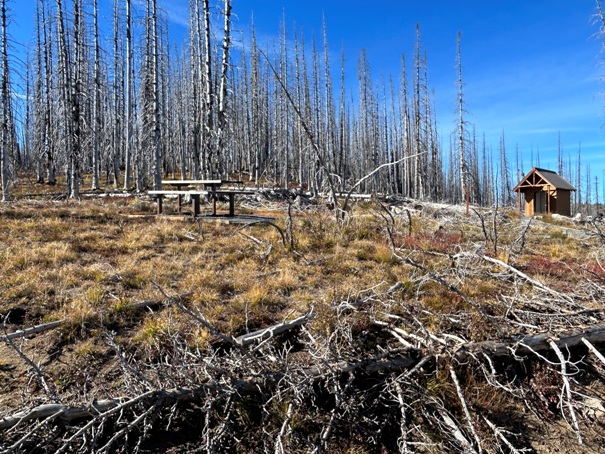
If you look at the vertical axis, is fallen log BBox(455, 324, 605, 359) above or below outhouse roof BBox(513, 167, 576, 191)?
below

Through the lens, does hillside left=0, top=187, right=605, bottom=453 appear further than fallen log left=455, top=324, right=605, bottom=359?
No

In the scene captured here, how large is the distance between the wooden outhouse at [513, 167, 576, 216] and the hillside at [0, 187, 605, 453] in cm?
1917

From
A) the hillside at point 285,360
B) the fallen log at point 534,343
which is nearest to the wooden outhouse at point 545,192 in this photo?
the hillside at point 285,360

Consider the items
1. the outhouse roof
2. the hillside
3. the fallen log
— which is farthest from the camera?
the outhouse roof

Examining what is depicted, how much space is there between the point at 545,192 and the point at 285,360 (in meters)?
24.3

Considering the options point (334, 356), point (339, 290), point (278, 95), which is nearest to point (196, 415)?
point (334, 356)

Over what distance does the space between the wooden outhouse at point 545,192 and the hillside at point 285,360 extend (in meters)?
19.2

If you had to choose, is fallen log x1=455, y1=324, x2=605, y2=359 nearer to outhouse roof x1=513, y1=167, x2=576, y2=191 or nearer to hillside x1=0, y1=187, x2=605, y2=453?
hillside x1=0, y1=187, x2=605, y2=453

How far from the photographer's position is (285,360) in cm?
304

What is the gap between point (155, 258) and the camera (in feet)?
19.5

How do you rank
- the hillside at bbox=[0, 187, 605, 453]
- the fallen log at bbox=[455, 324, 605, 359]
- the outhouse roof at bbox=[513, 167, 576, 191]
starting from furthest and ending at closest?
the outhouse roof at bbox=[513, 167, 576, 191] → the fallen log at bbox=[455, 324, 605, 359] → the hillside at bbox=[0, 187, 605, 453]

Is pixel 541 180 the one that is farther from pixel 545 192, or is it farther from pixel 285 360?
pixel 285 360

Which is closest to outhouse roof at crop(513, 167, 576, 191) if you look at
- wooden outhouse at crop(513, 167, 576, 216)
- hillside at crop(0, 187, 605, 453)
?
wooden outhouse at crop(513, 167, 576, 216)

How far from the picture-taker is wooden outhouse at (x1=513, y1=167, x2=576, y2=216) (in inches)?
842
